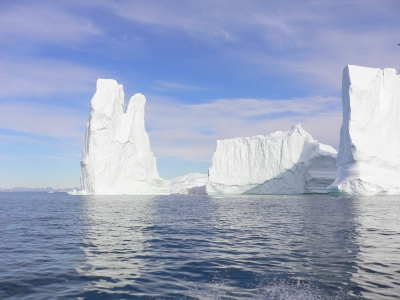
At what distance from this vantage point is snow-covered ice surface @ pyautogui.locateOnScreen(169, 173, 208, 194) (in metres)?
92.1

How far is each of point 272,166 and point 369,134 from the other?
57.1 ft

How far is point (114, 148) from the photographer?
189 feet

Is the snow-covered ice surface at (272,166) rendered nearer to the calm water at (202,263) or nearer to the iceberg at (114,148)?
the iceberg at (114,148)

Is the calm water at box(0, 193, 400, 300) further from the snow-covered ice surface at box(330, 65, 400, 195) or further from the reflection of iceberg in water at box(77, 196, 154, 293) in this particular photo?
the snow-covered ice surface at box(330, 65, 400, 195)

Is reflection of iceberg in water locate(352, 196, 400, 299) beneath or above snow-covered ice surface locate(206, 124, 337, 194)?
beneath

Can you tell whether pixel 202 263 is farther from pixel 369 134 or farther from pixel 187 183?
pixel 187 183

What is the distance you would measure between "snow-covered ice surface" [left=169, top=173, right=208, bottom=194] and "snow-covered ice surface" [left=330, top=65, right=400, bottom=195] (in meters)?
44.6

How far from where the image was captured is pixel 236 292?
7.26 meters

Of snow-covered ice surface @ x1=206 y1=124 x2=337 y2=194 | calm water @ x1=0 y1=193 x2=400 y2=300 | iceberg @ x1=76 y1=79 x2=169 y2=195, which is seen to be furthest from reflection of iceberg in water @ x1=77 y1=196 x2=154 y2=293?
snow-covered ice surface @ x1=206 y1=124 x2=337 y2=194

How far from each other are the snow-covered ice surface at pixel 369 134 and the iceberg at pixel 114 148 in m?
33.2

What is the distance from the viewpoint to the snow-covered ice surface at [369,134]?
46969 mm

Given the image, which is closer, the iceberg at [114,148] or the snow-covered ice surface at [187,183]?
the iceberg at [114,148]

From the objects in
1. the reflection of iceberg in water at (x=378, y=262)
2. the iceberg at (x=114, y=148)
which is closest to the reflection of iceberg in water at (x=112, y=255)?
the reflection of iceberg in water at (x=378, y=262)

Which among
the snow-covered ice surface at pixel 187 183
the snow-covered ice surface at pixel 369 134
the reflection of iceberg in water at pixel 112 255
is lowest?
the reflection of iceberg in water at pixel 112 255
